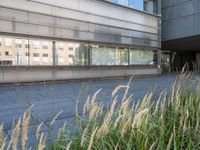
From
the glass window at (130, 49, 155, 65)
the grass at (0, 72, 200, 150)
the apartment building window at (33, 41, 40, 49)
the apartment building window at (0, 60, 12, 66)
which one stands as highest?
the apartment building window at (33, 41, 40, 49)

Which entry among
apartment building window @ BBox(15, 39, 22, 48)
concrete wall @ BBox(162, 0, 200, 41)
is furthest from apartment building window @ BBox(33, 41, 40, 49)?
concrete wall @ BBox(162, 0, 200, 41)

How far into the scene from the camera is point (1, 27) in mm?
11586

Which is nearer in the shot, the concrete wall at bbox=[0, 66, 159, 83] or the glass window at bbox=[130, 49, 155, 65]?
the concrete wall at bbox=[0, 66, 159, 83]

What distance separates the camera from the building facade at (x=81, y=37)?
483 inches

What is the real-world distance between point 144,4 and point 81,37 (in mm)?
8032

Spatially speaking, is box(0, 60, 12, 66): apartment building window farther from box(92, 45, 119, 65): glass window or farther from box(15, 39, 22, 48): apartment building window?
box(92, 45, 119, 65): glass window

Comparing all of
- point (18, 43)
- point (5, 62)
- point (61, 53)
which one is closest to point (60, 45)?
point (61, 53)

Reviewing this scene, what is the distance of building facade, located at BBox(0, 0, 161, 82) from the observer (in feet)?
40.3

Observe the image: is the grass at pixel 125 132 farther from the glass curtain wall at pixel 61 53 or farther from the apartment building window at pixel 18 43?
the apartment building window at pixel 18 43

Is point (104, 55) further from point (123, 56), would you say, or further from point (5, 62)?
point (5, 62)

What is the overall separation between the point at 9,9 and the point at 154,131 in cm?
1121

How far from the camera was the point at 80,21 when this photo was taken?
49.8 ft

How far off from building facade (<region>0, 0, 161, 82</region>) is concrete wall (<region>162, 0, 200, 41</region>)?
3815mm

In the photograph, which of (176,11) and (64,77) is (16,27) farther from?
(176,11)
